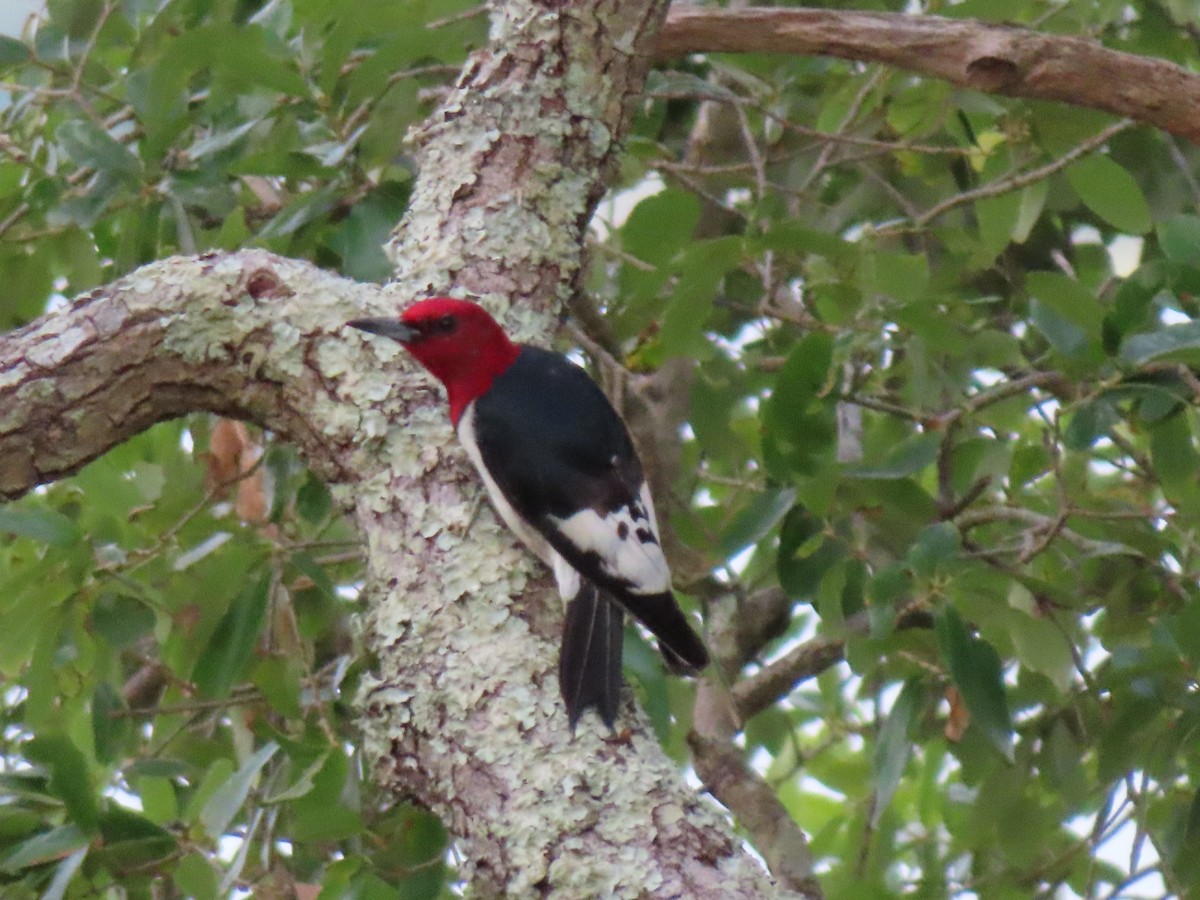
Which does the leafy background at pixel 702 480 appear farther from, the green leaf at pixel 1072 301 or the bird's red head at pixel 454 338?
the bird's red head at pixel 454 338

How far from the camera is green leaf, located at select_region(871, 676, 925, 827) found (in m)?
2.63

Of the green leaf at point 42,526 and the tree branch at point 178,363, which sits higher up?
the tree branch at point 178,363

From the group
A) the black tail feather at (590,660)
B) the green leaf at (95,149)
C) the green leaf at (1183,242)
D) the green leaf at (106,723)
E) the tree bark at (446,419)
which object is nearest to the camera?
the tree bark at (446,419)

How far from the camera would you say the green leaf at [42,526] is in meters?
2.67

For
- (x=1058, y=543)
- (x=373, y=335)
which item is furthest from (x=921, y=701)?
(x=373, y=335)

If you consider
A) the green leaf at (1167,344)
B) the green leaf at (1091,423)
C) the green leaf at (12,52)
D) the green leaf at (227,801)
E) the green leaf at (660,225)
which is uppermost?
the green leaf at (1167,344)

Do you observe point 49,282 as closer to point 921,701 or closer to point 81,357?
point 81,357

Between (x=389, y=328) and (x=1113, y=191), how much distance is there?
1.35 m

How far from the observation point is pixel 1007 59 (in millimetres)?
2812

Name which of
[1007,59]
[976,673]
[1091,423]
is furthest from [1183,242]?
[976,673]

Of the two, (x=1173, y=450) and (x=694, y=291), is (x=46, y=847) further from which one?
(x=1173, y=450)

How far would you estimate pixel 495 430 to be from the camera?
263 centimetres

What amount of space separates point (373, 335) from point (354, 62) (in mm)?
976

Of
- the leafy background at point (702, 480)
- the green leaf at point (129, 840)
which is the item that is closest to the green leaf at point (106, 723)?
the leafy background at point (702, 480)
